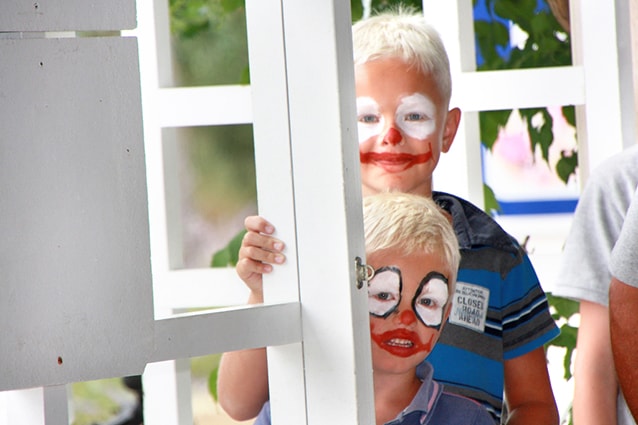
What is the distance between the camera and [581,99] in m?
1.36

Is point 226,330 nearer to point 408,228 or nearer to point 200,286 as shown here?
point 408,228

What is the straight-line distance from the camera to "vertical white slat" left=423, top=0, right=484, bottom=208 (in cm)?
131

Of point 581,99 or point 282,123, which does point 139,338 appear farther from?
point 581,99

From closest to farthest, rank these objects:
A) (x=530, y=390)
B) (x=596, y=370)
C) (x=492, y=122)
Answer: (x=530, y=390) → (x=596, y=370) → (x=492, y=122)

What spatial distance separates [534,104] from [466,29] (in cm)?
16

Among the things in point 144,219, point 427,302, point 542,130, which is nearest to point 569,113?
point 542,130

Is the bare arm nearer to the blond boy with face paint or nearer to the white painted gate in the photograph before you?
the blond boy with face paint

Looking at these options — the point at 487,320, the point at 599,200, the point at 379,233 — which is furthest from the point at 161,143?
the point at 599,200

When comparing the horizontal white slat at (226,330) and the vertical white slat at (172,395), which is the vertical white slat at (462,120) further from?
the horizontal white slat at (226,330)

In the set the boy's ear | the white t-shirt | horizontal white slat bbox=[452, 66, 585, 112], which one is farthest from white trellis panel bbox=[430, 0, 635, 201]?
the white t-shirt

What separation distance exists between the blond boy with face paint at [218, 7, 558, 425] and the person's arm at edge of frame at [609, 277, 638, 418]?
0.25 ft

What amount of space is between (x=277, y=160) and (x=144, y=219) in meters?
0.23

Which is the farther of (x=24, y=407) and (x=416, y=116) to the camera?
(x=416, y=116)

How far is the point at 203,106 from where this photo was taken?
1217 millimetres
